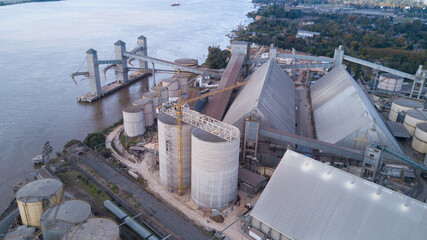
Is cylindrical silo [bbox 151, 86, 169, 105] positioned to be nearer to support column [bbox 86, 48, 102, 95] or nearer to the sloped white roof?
support column [bbox 86, 48, 102, 95]

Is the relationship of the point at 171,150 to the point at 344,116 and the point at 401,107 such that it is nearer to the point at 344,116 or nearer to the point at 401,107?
the point at 344,116

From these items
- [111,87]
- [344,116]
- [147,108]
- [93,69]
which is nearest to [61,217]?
[147,108]

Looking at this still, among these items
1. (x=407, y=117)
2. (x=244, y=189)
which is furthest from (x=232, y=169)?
(x=407, y=117)

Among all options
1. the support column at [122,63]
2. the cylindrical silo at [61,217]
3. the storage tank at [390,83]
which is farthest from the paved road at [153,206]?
the storage tank at [390,83]

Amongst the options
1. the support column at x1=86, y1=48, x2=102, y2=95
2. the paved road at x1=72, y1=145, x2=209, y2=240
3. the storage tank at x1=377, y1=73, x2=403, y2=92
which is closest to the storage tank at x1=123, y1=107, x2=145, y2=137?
the paved road at x1=72, y1=145, x2=209, y2=240

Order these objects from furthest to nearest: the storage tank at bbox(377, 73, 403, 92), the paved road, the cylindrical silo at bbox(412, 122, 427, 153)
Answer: the storage tank at bbox(377, 73, 403, 92) → the cylindrical silo at bbox(412, 122, 427, 153) → the paved road

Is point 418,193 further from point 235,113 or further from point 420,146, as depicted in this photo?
point 235,113

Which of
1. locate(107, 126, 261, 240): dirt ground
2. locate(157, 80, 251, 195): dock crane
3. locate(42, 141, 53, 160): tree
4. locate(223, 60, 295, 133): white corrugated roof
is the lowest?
locate(107, 126, 261, 240): dirt ground

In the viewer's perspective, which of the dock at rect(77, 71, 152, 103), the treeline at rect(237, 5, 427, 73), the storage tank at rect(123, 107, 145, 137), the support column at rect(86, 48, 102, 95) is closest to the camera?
the storage tank at rect(123, 107, 145, 137)
